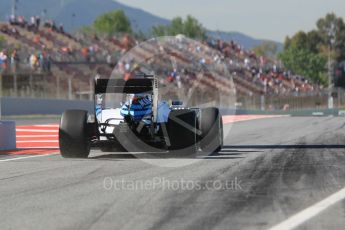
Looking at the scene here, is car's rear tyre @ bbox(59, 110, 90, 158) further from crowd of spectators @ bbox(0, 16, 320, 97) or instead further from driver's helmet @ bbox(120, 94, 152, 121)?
crowd of spectators @ bbox(0, 16, 320, 97)

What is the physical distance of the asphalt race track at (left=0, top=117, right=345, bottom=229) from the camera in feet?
21.1

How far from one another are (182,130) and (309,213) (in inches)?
255

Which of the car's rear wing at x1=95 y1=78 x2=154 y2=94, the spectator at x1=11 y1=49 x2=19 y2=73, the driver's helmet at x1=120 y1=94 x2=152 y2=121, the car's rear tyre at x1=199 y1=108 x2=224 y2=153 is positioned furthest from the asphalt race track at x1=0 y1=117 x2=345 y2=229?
the spectator at x1=11 y1=49 x2=19 y2=73

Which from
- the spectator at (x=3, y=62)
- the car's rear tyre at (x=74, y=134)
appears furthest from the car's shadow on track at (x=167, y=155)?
the spectator at (x=3, y=62)

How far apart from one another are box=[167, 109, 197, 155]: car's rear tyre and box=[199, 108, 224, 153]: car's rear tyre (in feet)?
0.77

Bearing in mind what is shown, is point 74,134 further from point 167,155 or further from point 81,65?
point 81,65

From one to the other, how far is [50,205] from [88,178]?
230cm

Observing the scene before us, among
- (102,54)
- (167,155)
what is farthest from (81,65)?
(167,155)

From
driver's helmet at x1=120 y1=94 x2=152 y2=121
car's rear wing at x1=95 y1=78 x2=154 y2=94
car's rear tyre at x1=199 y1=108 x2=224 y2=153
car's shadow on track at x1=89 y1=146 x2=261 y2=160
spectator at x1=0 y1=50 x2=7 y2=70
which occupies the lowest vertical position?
car's shadow on track at x1=89 y1=146 x2=261 y2=160

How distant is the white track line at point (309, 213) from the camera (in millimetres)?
6117

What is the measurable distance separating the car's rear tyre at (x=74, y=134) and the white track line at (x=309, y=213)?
18.0ft

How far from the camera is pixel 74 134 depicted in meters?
12.4

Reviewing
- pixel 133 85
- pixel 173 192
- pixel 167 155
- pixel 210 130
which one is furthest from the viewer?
pixel 210 130

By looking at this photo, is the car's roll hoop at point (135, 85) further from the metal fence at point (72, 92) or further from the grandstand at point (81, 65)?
the metal fence at point (72, 92)
